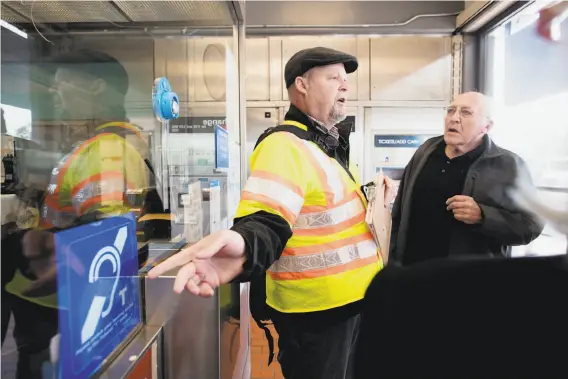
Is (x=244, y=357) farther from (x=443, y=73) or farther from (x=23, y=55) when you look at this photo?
(x=443, y=73)

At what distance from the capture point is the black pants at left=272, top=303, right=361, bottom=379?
1125 millimetres

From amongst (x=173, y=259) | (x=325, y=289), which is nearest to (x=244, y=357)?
(x=325, y=289)

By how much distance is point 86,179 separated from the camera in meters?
1.26

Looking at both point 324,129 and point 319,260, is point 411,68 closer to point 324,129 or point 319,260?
point 324,129

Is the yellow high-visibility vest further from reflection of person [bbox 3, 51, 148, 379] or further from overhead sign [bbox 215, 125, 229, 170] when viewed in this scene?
overhead sign [bbox 215, 125, 229, 170]

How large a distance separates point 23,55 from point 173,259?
2612 mm

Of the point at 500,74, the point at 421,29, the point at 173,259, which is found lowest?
the point at 173,259

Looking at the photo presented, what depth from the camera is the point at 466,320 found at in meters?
0.46

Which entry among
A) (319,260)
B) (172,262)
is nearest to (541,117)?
(319,260)

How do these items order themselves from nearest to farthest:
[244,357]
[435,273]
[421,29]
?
[435,273] → [244,357] → [421,29]

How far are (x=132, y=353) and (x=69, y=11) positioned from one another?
6.75ft

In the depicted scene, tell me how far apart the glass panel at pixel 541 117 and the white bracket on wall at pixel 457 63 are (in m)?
1.28

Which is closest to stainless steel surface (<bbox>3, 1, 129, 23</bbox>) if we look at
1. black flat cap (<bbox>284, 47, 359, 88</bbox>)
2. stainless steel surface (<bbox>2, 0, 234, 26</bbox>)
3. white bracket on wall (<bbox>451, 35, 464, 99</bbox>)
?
stainless steel surface (<bbox>2, 0, 234, 26</bbox>)

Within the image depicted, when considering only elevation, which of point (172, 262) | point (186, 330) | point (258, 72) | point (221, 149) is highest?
point (258, 72)
